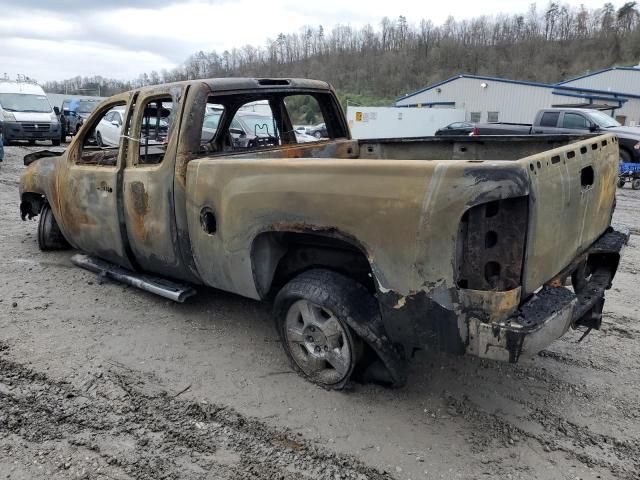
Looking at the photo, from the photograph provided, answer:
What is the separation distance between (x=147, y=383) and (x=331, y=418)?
1.25m

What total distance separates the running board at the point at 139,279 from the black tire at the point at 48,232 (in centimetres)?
99

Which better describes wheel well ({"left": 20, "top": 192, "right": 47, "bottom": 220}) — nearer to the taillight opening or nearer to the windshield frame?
the taillight opening

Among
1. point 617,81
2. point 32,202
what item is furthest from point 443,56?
point 32,202

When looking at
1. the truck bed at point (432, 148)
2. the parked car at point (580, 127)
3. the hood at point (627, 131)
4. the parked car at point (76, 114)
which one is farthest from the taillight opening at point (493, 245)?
the parked car at point (76, 114)

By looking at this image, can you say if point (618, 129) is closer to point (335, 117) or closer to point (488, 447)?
point (335, 117)

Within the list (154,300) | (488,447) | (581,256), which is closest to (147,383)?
(154,300)

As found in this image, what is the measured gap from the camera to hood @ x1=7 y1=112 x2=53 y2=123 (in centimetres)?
1886

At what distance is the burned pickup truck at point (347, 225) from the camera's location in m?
2.52

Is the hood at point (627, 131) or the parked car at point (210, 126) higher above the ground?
the parked car at point (210, 126)

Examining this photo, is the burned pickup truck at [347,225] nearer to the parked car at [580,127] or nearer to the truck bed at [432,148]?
the truck bed at [432,148]

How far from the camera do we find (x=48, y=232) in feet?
20.5

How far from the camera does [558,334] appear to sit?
8.90ft

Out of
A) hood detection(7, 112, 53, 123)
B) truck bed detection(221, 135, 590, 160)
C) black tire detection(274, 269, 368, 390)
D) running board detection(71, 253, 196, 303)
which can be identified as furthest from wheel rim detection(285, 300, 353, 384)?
hood detection(7, 112, 53, 123)

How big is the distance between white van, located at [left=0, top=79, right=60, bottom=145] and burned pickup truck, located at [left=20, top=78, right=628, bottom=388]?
52.5ft
